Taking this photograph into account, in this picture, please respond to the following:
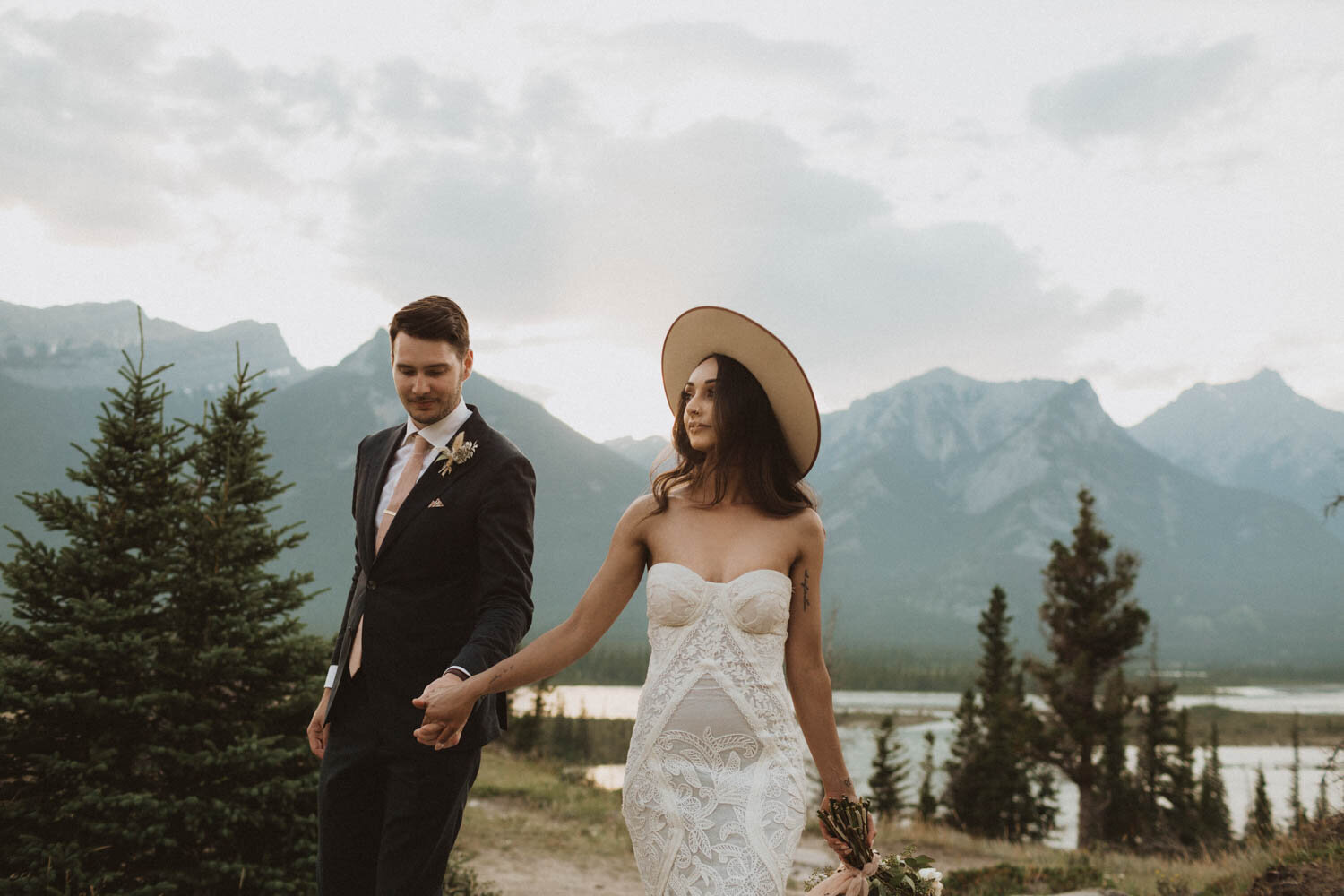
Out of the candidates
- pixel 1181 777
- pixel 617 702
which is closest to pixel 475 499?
pixel 1181 777

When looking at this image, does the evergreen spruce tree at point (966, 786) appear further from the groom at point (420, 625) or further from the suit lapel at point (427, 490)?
the suit lapel at point (427, 490)

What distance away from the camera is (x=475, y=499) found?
3.48m

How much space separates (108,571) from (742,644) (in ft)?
19.5

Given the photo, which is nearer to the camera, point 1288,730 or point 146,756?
point 146,756

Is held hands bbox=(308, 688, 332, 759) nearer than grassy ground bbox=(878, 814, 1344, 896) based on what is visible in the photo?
Yes

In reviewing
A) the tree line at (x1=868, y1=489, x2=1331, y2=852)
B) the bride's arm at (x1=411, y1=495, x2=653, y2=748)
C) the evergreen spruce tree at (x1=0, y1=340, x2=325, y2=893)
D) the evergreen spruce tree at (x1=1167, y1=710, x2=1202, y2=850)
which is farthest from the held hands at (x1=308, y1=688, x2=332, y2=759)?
the evergreen spruce tree at (x1=1167, y1=710, x2=1202, y2=850)

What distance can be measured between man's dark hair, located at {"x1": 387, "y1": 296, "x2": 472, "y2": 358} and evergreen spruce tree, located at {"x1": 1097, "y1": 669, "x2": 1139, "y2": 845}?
106 feet

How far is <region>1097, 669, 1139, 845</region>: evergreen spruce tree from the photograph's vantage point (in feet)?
114

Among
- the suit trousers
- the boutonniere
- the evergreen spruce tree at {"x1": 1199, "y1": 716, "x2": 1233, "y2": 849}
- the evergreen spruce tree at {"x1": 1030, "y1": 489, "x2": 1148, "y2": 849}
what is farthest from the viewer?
the evergreen spruce tree at {"x1": 1199, "y1": 716, "x2": 1233, "y2": 849}

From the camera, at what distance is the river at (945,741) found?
85.8 m

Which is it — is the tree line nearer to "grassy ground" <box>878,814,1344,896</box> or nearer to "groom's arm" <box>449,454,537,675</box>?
"grassy ground" <box>878,814,1344,896</box>

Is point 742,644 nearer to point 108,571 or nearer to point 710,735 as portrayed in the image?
point 710,735

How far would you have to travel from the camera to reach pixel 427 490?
3521 mm

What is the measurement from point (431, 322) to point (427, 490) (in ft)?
2.07
